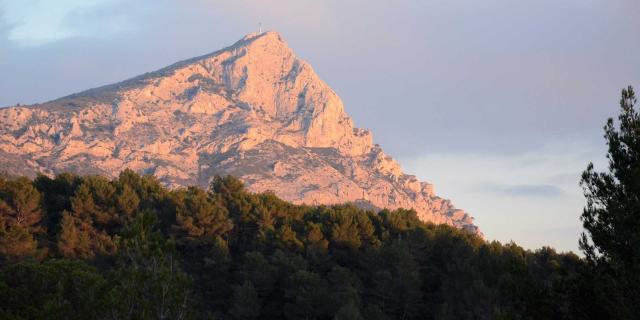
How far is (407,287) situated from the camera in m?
49.4

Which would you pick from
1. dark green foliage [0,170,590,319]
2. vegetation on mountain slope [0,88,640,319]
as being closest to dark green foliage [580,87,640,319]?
vegetation on mountain slope [0,88,640,319]

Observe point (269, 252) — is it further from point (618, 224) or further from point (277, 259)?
point (618, 224)

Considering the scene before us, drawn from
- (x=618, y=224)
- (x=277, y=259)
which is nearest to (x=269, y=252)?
(x=277, y=259)

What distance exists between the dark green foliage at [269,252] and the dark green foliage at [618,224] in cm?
1525

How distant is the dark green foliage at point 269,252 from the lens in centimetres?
4631

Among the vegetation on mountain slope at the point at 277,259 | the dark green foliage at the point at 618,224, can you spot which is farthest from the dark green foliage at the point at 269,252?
the dark green foliage at the point at 618,224

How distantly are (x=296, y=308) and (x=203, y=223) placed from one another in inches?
563

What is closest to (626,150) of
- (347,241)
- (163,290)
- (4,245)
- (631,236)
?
(631,236)

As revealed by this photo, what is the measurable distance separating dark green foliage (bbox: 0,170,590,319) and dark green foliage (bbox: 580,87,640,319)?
15250 millimetres

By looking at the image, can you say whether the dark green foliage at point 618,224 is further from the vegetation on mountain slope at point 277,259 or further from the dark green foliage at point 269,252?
the dark green foliage at point 269,252

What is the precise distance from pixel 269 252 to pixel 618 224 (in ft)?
125

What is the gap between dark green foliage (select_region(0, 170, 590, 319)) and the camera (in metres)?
46.3

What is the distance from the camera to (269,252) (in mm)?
55938

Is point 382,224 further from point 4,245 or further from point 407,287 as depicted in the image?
point 4,245
